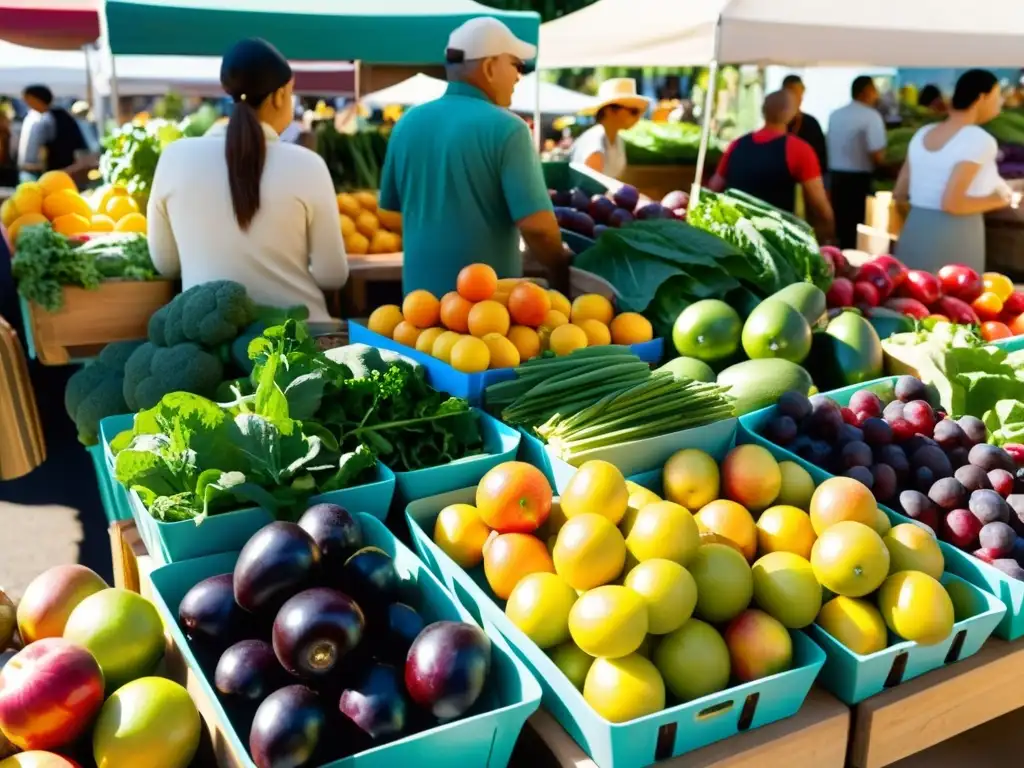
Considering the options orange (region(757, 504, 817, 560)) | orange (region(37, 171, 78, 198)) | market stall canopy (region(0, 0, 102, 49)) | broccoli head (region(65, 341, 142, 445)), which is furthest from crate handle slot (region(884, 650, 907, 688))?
market stall canopy (region(0, 0, 102, 49))

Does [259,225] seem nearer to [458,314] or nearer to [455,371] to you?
[458,314]

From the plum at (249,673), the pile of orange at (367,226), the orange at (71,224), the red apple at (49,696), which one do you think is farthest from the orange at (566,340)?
the orange at (71,224)

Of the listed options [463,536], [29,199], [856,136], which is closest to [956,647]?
[463,536]

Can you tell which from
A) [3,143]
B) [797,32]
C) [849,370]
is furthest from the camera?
[3,143]

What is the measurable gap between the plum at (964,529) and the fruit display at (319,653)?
105cm

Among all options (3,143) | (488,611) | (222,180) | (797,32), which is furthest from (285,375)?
(3,143)

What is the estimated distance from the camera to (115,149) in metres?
4.62

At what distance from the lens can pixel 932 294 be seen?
330 centimetres

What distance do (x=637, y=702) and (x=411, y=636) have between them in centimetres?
36

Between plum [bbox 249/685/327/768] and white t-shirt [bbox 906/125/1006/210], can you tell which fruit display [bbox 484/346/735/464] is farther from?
white t-shirt [bbox 906/125/1006/210]

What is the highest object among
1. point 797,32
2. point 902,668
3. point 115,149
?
point 797,32

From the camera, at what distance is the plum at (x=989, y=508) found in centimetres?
180

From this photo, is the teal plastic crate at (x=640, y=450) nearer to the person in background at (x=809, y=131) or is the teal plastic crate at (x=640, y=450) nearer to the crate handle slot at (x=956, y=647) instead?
the crate handle slot at (x=956, y=647)

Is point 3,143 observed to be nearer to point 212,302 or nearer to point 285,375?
point 212,302
